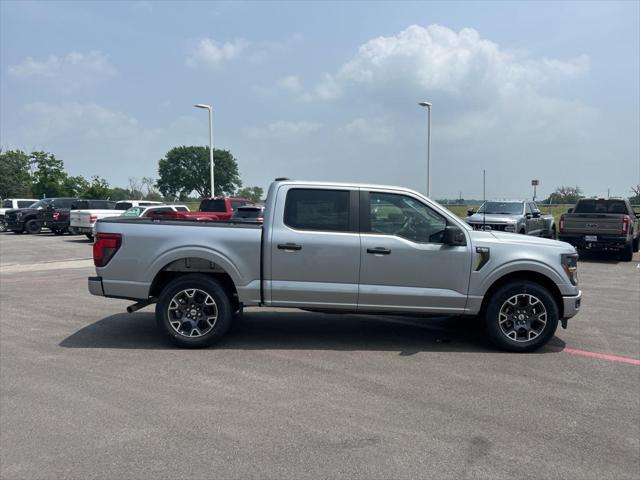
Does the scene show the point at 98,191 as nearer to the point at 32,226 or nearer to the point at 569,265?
the point at 32,226

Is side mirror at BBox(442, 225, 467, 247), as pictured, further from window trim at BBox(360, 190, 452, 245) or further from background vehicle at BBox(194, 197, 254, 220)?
background vehicle at BBox(194, 197, 254, 220)

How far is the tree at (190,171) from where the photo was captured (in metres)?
106

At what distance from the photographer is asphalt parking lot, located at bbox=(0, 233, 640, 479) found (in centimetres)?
347

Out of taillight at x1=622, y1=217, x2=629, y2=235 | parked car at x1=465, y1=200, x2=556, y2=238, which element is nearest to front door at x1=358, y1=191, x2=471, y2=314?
parked car at x1=465, y1=200, x2=556, y2=238

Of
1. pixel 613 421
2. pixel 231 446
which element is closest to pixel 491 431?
pixel 613 421

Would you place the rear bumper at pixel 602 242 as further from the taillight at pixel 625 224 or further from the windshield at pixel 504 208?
the windshield at pixel 504 208

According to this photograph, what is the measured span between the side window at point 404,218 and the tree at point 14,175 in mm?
61017

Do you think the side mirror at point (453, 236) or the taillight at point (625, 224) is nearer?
the side mirror at point (453, 236)

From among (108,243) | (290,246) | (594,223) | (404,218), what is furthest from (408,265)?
(594,223)

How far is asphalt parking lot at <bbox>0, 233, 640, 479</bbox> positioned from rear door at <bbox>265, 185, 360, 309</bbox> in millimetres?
661

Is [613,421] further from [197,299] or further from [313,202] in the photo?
[197,299]

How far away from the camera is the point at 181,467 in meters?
3.37

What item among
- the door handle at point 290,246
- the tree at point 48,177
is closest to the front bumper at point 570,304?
the door handle at point 290,246

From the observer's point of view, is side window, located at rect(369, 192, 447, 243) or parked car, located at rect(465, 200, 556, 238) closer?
side window, located at rect(369, 192, 447, 243)
